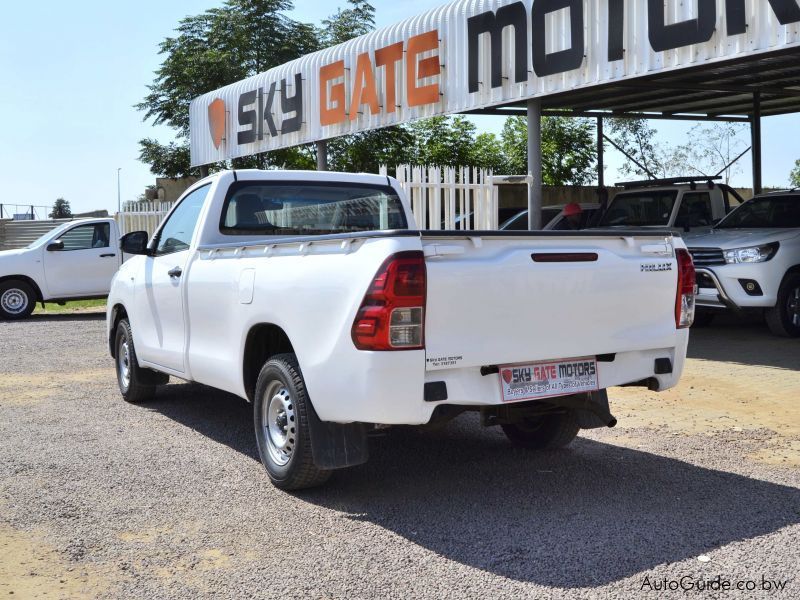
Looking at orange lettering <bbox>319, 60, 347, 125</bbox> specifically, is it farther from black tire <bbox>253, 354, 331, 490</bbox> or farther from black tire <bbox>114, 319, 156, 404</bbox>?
black tire <bbox>253, 354, 331, 490</bbox>

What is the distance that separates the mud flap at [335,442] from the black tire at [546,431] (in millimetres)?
1680

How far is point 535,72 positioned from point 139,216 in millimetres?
11755

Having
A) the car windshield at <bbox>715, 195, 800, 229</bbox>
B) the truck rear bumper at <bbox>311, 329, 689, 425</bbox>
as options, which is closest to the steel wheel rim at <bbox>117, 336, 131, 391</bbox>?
the truck rear bumper at <bbox>311, 329, 689, 425</bbox>

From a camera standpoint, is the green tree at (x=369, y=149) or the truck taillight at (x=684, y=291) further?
the green tree at (x=369, y=149)

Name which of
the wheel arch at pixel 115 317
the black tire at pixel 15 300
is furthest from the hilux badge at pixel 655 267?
the black tire at pixel 15 300

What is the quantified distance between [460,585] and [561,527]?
97 cm

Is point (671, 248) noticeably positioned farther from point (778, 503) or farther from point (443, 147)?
point (443, 147)

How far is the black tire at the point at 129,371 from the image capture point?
27.2ft

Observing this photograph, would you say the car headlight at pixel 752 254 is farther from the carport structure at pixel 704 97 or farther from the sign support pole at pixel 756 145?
the sign support pole at pixel 756 145

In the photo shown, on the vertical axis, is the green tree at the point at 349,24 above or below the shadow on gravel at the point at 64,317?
above

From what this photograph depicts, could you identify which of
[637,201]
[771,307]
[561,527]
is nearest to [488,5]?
[637,201]

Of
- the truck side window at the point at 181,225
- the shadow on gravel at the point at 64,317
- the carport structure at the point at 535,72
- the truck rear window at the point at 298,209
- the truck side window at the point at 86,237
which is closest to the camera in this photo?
the truck rear window at the point at 298,209

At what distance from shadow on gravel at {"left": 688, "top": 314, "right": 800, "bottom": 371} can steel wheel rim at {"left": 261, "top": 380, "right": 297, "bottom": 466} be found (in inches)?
255

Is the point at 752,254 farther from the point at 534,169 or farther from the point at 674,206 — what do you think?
the point at 534,169
